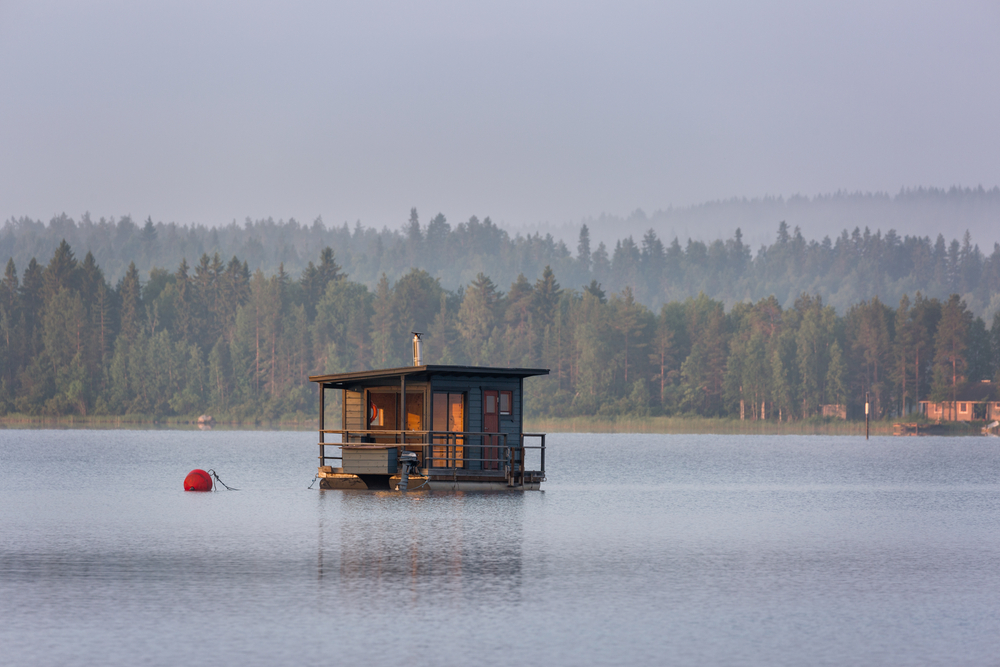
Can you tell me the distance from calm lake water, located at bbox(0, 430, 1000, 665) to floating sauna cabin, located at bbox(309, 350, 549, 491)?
3.72ft

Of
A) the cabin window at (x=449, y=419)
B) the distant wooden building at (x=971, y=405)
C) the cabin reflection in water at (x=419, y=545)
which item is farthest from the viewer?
the distant wooden building at (x=971, y=405)

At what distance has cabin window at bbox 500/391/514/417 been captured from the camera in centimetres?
4550

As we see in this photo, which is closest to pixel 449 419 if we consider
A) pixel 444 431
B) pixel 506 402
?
pixel 444 431

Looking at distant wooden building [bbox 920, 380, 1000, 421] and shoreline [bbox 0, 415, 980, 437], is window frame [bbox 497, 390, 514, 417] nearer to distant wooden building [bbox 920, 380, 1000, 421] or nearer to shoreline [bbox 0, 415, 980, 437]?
shoreline [bbox 0, 415, 980, 437]

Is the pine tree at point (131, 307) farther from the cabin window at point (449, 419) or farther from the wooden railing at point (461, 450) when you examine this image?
the cabin window at point (449, 419)

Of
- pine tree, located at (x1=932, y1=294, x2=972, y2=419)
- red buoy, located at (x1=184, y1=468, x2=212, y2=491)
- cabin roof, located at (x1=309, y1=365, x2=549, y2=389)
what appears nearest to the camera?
cabin roof, located at (x1=309, y1=365, x2=549, y2=389)

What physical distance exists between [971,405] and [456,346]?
73537mm

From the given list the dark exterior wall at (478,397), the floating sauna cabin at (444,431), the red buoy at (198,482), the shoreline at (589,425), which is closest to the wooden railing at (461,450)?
the floating sauna cabin at (444,431)

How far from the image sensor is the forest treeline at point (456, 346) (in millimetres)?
168125

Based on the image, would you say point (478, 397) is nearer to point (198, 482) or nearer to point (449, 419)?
point (449, 419)

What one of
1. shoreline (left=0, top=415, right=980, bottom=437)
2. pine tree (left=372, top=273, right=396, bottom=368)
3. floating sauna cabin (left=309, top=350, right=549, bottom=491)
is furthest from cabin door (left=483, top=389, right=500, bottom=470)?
pine tree (left=372, top=273, right=396, bottom=368)

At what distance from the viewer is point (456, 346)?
184375 millimetres

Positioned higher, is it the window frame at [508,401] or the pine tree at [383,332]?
the pine tree at [383,332]

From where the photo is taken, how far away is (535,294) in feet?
609
